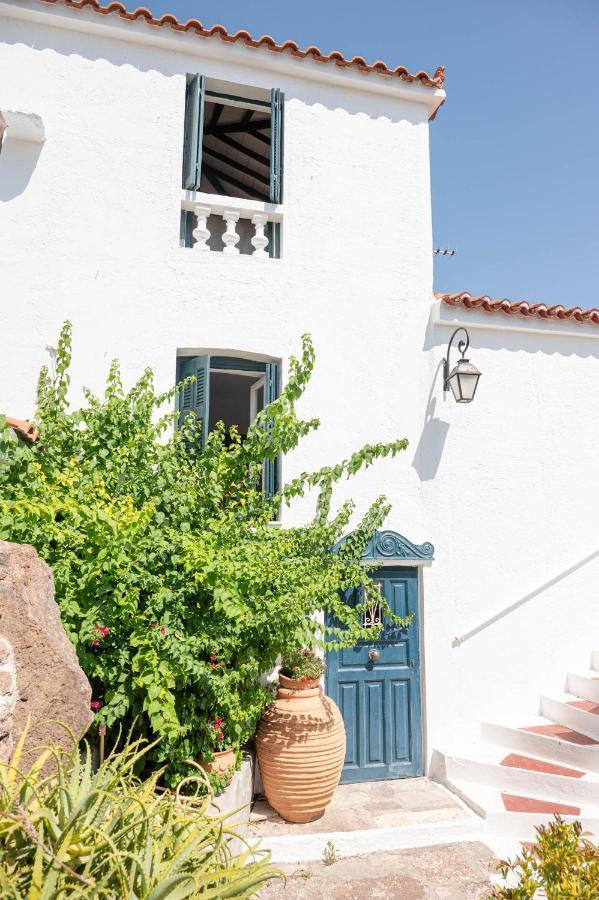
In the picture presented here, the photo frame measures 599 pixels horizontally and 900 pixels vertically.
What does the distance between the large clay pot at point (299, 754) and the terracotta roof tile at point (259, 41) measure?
667 centimetres

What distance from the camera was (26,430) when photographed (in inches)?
177

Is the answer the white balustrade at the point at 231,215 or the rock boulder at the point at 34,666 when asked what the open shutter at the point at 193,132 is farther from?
the rock boulder at the point at 34,666

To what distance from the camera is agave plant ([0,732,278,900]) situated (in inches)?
81.3

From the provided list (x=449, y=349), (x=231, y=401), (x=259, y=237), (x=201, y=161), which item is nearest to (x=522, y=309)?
(x=449, y=349)

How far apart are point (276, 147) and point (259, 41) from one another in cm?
110

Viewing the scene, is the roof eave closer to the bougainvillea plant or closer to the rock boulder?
the bougainvillea plant

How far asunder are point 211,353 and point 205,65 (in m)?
3.22

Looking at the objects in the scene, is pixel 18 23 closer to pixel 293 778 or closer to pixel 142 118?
pixel 142 118

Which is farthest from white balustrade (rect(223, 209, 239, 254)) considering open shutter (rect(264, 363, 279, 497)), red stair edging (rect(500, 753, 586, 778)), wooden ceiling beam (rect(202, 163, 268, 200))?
red stair edging (rect(500, 753, 586, 778))

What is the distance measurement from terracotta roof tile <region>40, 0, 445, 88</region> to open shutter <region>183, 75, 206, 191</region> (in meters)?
0.47

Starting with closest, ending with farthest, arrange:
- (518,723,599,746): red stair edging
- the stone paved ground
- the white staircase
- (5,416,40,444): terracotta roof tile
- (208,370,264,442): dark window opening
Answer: the stone paved ground, (5,416,40,444): terracotta roof tile, the white staircase, (518,723,599,746): red stair edging, (208,370,264,442): dark window opening

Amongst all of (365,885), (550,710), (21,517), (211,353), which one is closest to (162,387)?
(211,353)

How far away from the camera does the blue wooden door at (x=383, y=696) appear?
5.64 metres

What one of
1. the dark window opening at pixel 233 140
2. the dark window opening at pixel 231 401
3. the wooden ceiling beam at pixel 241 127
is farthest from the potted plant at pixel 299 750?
the wooden ceiling beam at pixel 241 127
